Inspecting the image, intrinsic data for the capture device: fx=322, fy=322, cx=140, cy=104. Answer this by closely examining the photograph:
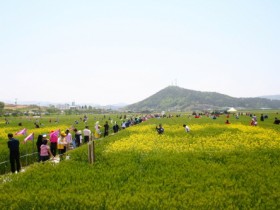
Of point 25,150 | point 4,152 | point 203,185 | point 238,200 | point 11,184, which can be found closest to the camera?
point 238,200

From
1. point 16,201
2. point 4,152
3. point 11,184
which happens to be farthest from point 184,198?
point 4,152

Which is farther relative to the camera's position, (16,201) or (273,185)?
(273,185)

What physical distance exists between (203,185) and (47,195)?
603cm

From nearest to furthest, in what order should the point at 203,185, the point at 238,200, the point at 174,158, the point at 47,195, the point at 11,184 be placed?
the point at 238,200 < the point at 47,195 < the point at 203,185 < the point at 11,184 < the point at 174,158

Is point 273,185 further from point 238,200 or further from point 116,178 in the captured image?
point 116,178

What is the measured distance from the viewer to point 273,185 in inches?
489

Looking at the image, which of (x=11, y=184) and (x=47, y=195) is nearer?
(x=47, y=195)

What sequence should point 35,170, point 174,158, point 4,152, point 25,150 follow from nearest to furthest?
1. point 35,170
2. point 174,158
3. point 4,152
4. point 25,150

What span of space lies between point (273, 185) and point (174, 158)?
276 inches

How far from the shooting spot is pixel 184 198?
1110cm

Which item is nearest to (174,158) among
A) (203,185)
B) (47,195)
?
(203,185)

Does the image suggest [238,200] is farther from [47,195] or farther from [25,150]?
[25,150]

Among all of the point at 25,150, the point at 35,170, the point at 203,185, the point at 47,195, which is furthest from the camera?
the point at 25,150

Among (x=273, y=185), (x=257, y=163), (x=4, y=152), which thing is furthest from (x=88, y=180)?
(x=4, y=152)
